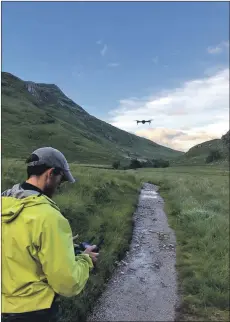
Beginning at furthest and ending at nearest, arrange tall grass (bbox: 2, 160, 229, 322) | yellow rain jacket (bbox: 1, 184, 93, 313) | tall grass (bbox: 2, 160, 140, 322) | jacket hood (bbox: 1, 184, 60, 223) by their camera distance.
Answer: tall grass (bbox: 2, 160, 229, 322)
tall grass (bbox: 2, 160, 140, 322)
jacket hood (bbox: 1, 184, 60, 223)
yellow rain jacket (bbox: 1, 184, 93, 313)

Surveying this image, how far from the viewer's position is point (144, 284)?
1202cm

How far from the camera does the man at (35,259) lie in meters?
3.70

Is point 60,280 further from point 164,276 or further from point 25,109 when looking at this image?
point 25,109

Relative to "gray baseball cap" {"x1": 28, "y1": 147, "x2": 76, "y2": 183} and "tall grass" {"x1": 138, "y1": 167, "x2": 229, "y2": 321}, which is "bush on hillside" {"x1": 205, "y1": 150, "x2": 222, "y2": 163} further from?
"gray baseball cap" {"x1": 28, "y1": 147, "x2": 76, "y2": 183}

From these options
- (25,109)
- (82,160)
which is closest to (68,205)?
(82,160)

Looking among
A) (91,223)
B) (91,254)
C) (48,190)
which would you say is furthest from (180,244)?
(48,190)

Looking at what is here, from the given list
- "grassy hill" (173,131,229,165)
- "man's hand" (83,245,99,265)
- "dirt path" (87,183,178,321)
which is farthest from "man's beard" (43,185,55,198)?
"grassy hill" (173,131,229,165)

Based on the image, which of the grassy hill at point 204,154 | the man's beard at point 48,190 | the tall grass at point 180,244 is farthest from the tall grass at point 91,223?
the grassy hill at point 204,154

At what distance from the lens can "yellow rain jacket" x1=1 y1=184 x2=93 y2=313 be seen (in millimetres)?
3697

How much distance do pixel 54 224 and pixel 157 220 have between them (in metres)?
19.1

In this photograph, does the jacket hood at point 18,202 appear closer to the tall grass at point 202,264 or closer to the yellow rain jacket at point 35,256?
the yellow rain jacket at point 35,256

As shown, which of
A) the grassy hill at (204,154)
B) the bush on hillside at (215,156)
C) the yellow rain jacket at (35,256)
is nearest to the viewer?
the yellow rain jacket at (35,256)

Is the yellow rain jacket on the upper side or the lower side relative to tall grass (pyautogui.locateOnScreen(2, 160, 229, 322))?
upper

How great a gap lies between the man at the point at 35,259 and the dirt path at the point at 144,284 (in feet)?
20.5
